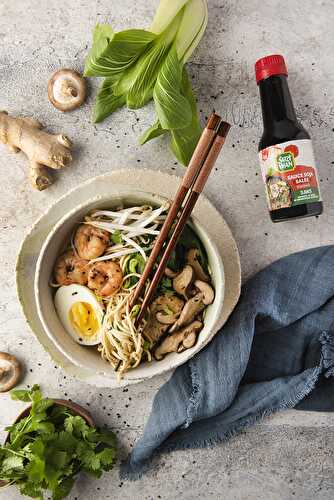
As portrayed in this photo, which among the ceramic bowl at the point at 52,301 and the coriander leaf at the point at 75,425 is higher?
→ the ceramic bowl at the point at 52,301

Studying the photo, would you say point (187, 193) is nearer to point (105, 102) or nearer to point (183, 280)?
point (183, 280)

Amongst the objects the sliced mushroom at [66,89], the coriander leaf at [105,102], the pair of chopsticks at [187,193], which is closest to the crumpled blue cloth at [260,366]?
the pair of chopsticks at [187,193]

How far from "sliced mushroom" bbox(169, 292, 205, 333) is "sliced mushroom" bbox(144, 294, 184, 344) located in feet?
0.08

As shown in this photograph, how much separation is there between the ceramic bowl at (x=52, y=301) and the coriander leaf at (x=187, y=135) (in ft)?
0.65

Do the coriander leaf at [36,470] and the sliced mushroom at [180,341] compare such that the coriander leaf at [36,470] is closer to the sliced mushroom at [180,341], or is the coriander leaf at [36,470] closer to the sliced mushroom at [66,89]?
the sliced mushroom at [180,341]

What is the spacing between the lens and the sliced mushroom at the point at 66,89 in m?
1.92

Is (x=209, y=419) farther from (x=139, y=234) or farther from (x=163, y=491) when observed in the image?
(x=139, y=234)

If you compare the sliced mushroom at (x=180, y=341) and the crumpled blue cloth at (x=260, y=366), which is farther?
the crumpled blue cloth at (x=260, y=366)

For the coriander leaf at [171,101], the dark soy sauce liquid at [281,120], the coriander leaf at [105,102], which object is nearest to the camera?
the coriander leaf at [171,101]

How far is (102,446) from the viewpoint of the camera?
2.00 meters

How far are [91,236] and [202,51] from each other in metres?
0.81

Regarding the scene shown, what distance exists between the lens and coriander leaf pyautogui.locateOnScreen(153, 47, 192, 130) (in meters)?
1.66

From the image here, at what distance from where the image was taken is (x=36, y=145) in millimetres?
1878

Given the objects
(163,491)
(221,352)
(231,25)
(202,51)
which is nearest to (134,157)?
(202,51)
